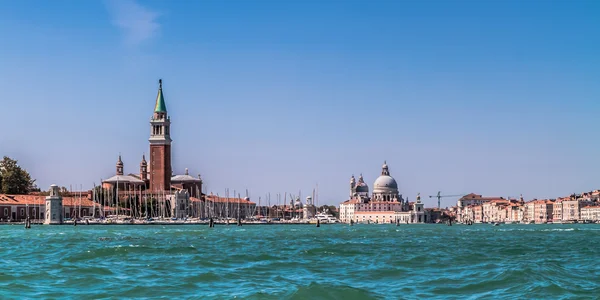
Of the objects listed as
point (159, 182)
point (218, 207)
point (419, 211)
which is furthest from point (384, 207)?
point (159, 182)

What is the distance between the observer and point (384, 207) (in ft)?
499

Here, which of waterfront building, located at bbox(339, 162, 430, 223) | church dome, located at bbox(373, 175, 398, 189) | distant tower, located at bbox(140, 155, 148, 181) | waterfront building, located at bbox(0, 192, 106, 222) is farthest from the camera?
church dome, located at bbox(373, 175, 398, 189)

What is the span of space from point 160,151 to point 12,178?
64.9 ft

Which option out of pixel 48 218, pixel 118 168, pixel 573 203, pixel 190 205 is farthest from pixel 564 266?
pixel 573 203

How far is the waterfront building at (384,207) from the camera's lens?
149875mm

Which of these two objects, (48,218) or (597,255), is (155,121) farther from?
(597,255)

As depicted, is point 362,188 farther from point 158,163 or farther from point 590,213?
→ point 158,163

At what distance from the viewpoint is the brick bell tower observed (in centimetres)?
11031

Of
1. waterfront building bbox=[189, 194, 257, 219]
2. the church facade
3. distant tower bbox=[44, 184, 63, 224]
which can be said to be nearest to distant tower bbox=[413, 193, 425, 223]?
waterfront building bbox=[189, 194, 257, 219]

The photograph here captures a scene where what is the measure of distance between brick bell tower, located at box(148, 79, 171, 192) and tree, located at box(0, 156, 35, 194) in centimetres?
1627

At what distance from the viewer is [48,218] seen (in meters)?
84.7

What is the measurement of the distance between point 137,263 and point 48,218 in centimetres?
6471

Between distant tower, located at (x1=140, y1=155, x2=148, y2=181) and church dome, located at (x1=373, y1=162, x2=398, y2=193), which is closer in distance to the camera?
distant tower, located at (x1=140, y1=155, x2=148, y2=181)

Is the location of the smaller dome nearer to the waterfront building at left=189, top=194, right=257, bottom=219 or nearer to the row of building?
the row of building
